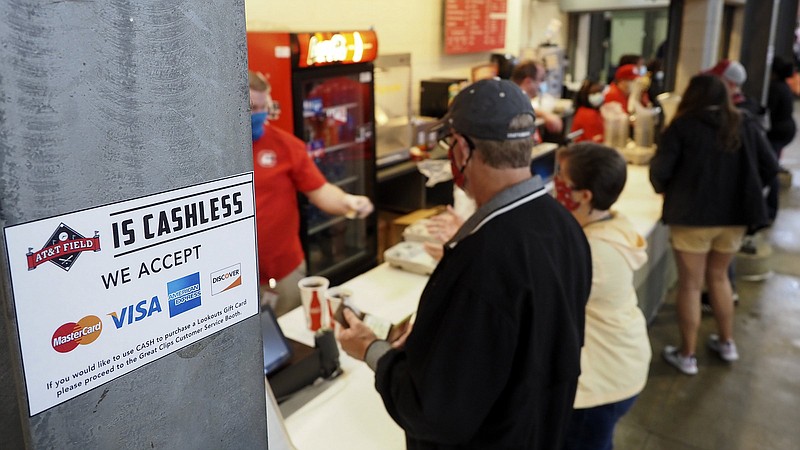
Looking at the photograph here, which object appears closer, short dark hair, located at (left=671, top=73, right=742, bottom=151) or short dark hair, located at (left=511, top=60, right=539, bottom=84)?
short dark hair, located at (left=671, top=73, right=742, bottom=151)

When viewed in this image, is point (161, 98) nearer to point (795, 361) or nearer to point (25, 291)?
point (25, 291)

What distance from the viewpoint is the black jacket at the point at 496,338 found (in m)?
1.46

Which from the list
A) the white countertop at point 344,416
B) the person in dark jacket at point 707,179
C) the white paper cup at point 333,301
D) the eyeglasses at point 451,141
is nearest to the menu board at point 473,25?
the person in dark jacket at point 707,179

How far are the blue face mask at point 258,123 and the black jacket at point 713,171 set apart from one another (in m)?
2.47

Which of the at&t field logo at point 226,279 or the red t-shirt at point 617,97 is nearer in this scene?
the at&t field logo at point 226,279

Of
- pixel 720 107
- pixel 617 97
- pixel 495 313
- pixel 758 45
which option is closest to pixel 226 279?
pixel 495 313

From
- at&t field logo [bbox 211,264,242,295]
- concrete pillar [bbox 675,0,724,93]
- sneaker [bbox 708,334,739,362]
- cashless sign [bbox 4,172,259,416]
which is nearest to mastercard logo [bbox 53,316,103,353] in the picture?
cashless sign [bbox 4,172,259,416]

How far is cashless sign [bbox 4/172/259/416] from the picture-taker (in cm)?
62

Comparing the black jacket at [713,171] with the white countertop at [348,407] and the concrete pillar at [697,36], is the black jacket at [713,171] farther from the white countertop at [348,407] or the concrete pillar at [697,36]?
the concrete pillar at [697,36]

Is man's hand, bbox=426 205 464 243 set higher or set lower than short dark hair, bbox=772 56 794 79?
lower

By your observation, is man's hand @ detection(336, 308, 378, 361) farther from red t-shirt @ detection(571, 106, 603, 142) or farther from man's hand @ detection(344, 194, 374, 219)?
red t-shirt @ detection(571, 106, 603, 142)

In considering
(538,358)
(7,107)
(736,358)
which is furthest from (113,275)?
(736,358)

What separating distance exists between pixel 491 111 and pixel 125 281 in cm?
115

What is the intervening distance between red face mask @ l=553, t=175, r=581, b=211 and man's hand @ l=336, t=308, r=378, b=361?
1.00m
